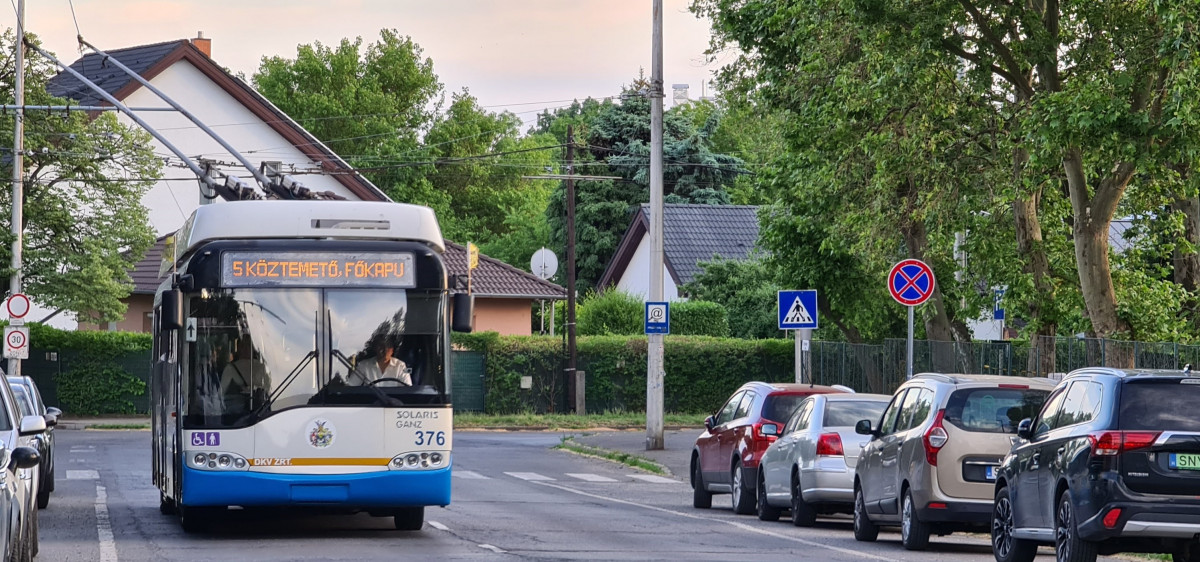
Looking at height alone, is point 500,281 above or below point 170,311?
above

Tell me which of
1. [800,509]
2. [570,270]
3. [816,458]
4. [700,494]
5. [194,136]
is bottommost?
[700,494]

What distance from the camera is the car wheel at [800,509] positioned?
58.5 ft

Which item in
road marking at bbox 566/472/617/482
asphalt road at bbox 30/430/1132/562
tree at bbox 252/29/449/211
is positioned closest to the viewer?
asphalt road at bbox 30/430/1132/562

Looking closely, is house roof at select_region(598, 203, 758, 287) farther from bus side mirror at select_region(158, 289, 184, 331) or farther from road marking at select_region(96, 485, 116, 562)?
bus side mirror at select_region(158, 289, 184, 331)

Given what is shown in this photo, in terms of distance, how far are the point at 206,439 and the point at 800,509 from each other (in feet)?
21.7

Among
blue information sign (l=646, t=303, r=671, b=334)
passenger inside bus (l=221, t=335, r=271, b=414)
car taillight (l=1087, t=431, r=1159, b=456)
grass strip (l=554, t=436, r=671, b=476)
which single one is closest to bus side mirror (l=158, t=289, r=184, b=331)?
passenger inside bus (l=221, t=335, r=271, b=414)

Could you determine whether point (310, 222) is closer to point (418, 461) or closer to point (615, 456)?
point (418, 461)

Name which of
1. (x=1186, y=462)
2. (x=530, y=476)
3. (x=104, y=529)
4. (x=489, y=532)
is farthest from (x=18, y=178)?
(x=1186, y=462)

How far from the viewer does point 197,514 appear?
15.4m

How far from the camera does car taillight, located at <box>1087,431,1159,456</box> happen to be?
11164mm

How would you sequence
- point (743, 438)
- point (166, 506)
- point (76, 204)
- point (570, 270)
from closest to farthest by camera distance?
point (166, 506)
point (743, 438)
point (76, 204)
point (570, 270)

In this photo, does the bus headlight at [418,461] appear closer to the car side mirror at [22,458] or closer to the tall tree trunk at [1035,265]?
the car side mirror at [22,458]

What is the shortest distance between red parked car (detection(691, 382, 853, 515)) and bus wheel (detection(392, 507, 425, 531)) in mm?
4750

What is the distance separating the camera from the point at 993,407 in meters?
14.7
